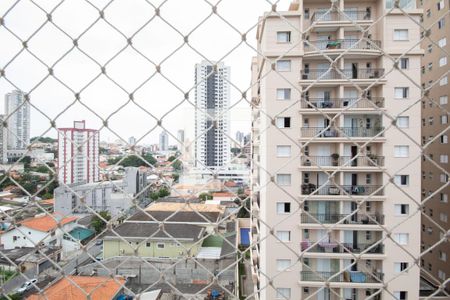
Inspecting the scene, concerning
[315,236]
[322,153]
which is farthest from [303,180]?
[315,236]

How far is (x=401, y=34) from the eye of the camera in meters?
3.27

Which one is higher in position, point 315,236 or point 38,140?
point 38,140

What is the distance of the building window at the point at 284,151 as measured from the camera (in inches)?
140

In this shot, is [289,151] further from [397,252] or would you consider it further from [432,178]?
[432,178]

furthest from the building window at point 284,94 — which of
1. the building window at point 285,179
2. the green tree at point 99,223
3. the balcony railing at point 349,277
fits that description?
the green tree at point 99,223

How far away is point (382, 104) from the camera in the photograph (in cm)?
339

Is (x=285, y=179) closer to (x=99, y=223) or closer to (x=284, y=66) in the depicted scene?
(x=284, y=66)

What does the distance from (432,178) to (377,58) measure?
346 centimetres

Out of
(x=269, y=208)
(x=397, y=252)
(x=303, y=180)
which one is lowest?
(x=397, y=252)

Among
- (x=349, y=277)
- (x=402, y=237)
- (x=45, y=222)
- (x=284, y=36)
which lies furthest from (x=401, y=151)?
(x=45, y=222)

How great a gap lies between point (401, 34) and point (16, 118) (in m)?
3.50

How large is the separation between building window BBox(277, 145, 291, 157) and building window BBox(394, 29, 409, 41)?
1.54 metres

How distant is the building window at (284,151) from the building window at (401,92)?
126 cm

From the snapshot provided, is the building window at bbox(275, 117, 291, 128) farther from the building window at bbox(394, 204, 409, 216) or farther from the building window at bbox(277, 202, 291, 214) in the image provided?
the building window at bbox(394, 204, 409, 216)
